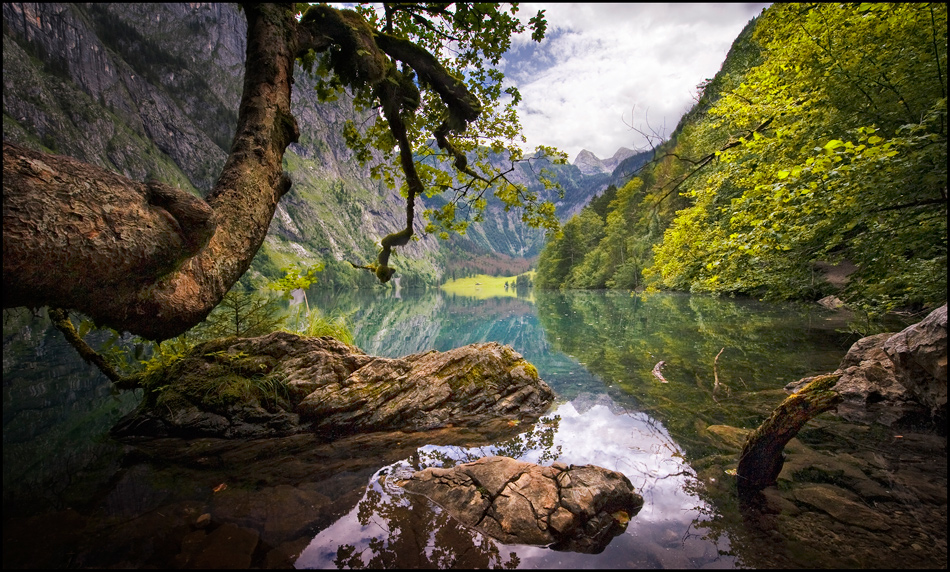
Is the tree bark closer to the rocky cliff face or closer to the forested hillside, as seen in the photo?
the forested hillside

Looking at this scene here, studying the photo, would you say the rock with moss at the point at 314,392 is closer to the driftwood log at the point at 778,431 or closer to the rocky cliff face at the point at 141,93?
the driftwood log at the point at 778,431

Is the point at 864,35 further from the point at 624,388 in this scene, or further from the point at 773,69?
the point at 624,388

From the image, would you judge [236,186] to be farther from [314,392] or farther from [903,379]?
[903,379]

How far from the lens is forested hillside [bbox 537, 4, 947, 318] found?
602 cm

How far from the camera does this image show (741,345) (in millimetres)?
14461

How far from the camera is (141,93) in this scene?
15300 centimetres

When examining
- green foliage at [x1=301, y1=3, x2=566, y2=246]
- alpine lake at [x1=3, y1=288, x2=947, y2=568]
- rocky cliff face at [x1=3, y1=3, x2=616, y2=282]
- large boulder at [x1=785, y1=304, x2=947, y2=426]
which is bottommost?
alpine lake at [x1=3, y1=288, x2=947, y2=568]

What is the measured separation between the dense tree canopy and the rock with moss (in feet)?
Result: 9.08

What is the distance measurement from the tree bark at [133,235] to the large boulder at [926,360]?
9258 mm

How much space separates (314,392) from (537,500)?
510 centimetres

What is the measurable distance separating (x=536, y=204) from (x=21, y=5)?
618 feet

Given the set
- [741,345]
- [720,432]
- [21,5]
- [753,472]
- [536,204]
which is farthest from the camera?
[21,5]

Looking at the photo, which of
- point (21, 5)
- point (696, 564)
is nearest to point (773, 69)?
point (696, 564)

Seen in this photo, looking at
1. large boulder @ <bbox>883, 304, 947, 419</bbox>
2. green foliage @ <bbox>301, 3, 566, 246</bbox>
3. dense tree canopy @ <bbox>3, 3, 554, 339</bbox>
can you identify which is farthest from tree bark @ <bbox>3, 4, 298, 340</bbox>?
large boulder @ <bbox>883, 304, 947, 419</bbox>
